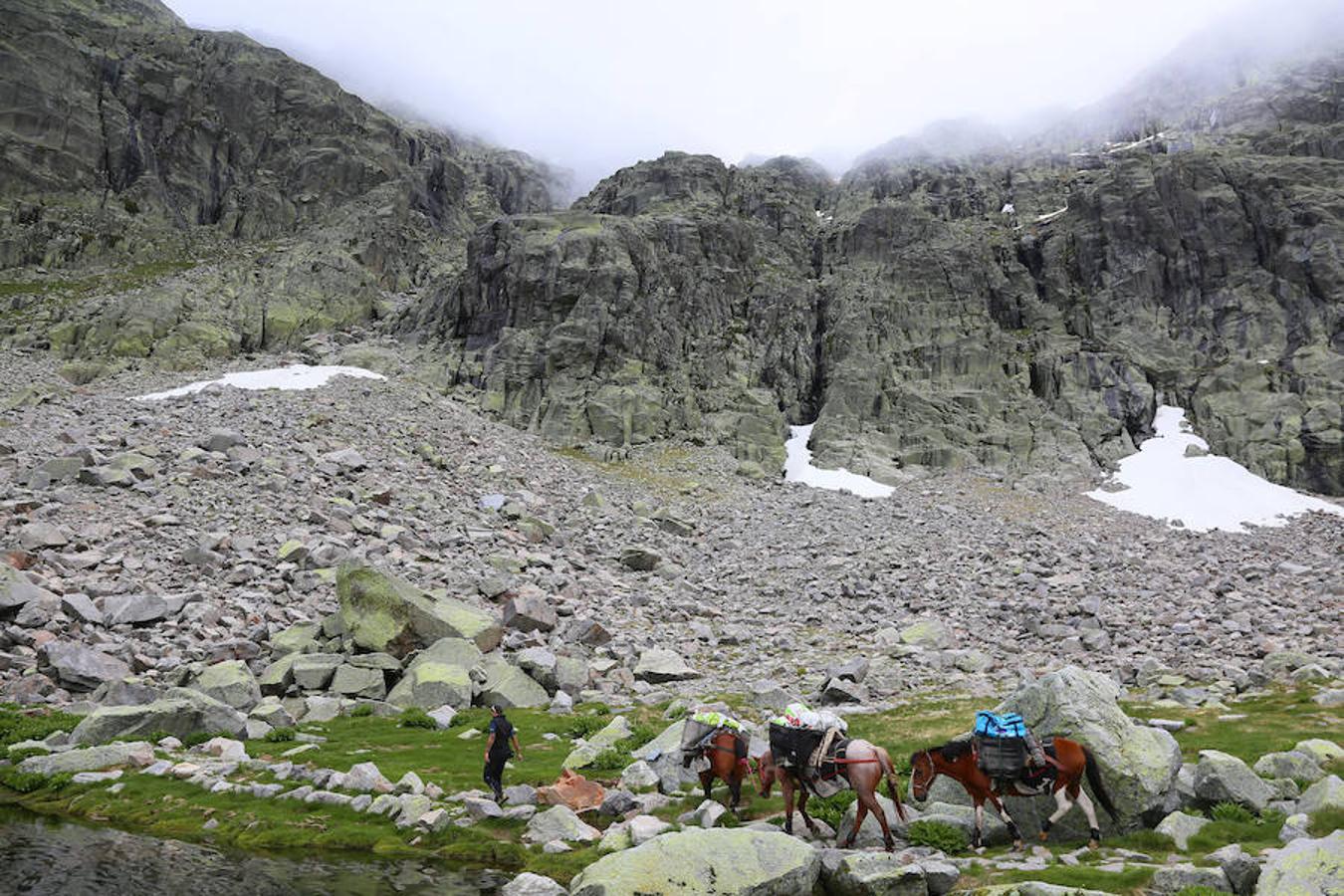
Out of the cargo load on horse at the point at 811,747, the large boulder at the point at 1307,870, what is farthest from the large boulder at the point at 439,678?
the large boulder at the point at 1307,870

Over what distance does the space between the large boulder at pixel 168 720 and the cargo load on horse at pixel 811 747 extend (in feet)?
52.8

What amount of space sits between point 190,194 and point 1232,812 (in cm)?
14763

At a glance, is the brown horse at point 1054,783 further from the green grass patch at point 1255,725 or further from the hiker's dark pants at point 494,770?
the hiker's dark pants at point 494,770

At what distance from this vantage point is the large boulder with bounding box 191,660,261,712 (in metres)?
22.1

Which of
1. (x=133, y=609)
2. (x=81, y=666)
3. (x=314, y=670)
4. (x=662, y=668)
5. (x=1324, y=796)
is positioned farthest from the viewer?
(x=662, y=668)

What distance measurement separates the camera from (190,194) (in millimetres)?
119062

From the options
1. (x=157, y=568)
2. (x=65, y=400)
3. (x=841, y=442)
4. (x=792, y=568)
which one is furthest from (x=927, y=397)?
(x=65, y=400)

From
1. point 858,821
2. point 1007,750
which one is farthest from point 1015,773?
point 858,821

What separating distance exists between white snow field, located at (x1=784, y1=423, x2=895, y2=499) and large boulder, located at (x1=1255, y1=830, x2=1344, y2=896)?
203ft

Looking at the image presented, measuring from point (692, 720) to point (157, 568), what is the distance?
25282 millimetres

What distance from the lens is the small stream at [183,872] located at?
11.4 m

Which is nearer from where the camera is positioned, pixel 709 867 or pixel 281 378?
pixel 709 867

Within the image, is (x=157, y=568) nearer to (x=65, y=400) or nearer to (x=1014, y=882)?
(x=1014, y=882)

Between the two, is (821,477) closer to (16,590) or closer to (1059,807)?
(16,590)
